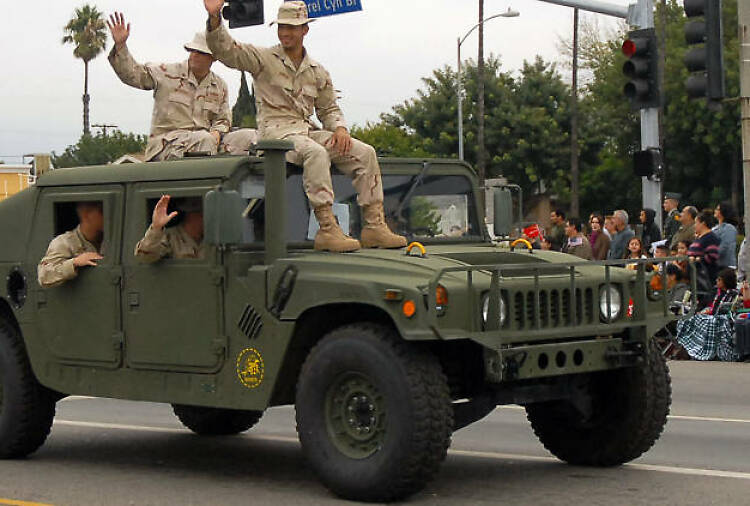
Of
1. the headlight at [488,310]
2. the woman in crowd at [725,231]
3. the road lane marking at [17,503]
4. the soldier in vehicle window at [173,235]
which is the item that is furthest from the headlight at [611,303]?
the woman in crowd at [725,231]

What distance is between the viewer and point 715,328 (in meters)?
17.1

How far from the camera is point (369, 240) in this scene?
917 centimetres

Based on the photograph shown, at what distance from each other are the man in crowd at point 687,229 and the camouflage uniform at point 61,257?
1038cm

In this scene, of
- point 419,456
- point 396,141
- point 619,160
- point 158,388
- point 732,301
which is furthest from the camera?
point 619,160

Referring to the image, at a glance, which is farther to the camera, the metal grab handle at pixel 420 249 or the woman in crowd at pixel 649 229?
the woman in crowd at pixel 649 229

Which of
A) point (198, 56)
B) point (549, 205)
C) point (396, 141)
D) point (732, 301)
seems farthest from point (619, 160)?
point (198, 56)

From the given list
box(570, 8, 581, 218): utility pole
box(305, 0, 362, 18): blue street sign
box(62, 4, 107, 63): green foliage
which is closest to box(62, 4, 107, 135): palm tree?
box(62, 4, 107, 63): green foliage

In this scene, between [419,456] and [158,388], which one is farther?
[158,388]

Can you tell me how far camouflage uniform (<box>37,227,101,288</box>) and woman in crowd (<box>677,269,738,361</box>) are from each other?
9.11 meters

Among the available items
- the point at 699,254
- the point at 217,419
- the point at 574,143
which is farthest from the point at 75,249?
the point at 574,143

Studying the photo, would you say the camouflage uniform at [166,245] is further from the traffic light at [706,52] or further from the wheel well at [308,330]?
the traffic light at [706,52]

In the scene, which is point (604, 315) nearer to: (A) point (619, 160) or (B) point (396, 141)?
(B) point (396, 141)

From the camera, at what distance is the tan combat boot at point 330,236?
28.8 feet

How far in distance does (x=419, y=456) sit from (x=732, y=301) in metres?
10.5
